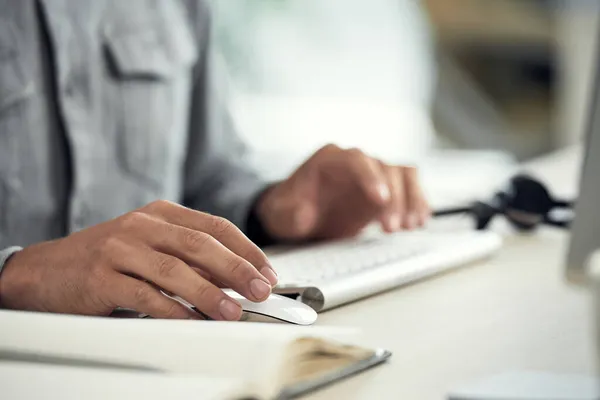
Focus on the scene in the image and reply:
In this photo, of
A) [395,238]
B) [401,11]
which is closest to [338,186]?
[395,238]

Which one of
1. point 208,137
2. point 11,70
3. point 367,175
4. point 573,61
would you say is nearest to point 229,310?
point 367,175

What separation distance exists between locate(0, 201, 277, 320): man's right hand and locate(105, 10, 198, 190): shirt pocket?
0.51m

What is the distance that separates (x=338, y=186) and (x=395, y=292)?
0.23m

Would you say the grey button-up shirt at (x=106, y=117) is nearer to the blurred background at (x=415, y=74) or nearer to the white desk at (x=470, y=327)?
the white desk at (x=470, y=327)

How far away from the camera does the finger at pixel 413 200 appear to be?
29.8 inches

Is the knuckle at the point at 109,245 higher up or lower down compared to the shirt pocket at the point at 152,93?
lower down

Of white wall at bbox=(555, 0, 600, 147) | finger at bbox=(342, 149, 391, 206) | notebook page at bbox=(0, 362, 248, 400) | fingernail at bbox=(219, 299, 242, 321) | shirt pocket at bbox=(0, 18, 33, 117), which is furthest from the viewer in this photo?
white wall at bbox=(555, 0, 600, 147)

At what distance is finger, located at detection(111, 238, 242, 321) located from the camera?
1.35 ft

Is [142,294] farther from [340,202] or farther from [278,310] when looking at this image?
[340,202]

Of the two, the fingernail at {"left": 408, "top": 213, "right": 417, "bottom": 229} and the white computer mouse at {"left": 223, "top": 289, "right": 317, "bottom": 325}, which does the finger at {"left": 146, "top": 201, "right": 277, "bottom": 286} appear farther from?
the fingernail at {"left": 408, "top": 213, "right": 417, "bottom": 229}

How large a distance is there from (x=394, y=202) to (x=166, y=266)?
36 cm

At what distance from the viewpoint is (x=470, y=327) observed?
466mm

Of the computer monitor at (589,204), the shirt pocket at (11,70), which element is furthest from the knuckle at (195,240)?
the shirt pocket at (11,70)

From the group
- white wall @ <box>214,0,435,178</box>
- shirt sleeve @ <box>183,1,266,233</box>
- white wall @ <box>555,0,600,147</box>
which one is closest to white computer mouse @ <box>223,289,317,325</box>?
shirt sleeve @ <box>183,1,266,233</box>
